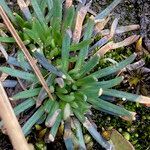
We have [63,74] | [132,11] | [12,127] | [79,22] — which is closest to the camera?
[12,127]

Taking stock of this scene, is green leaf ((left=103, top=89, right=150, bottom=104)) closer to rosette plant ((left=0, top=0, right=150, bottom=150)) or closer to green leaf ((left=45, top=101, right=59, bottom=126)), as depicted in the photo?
rosette plant ((left=0, top=0, right=150, bottom=150))

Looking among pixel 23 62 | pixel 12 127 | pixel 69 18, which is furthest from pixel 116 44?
pixel 12 127

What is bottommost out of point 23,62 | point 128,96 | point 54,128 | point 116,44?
point 128,96

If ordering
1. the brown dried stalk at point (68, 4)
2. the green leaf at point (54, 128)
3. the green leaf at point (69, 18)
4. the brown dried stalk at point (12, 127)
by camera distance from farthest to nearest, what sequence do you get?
1. the brown dried stalk at point (68, 4)
2. the green leaf at point (69, 18)
3. the green leaf at point (54, 128)
4. the brown dried stalk at point (12, 127)

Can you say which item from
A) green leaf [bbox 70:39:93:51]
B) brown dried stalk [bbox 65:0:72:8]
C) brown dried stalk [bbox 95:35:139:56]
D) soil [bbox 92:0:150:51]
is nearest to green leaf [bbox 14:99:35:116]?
green leaf [bbox 70:39:93:51]

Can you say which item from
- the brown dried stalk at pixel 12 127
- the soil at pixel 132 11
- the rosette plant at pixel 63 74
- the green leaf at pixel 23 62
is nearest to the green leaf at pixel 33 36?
the rosette plant at pixel 63 74

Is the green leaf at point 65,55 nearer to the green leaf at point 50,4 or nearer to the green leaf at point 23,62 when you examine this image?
the green leaf at point 23,62

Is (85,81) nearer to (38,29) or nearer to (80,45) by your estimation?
(80,45)

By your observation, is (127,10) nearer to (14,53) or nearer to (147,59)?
(147,59)
